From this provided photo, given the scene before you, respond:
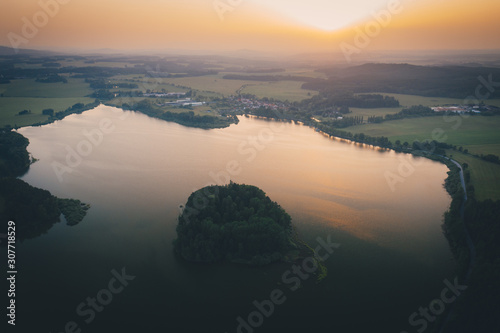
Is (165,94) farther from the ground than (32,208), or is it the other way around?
(165,94)

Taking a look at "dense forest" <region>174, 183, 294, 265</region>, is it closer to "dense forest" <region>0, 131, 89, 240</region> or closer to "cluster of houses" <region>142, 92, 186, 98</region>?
"dense forest" <region>0, 131, 89, 240</region>

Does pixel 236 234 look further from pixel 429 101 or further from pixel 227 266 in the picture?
pixel 429 101

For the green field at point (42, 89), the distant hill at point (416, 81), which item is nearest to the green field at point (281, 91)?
Answer: the distant hill at point (416, 81)

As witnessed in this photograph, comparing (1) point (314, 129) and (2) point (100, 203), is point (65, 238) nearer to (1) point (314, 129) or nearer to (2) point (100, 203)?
(2) point (100, 203)

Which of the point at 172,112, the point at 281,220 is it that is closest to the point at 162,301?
the point at 281,220

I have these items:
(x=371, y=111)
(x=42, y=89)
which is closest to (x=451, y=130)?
(x=371, y=111)

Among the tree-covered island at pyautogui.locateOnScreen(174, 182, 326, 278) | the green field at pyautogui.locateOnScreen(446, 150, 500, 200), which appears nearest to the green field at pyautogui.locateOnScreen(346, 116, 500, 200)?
the green field at pyautogui.locateOnScreen(446, 150, 500, 200)
